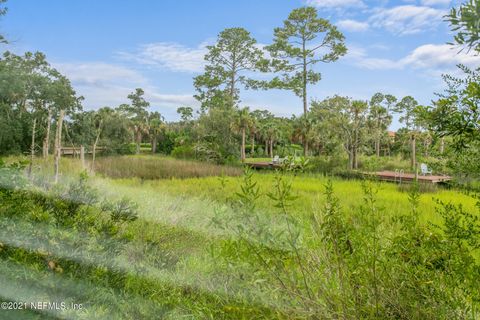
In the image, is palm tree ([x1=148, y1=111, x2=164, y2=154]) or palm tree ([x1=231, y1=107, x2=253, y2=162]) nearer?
palm tree ([x1=231, y1=107, x2=253, y2=162])

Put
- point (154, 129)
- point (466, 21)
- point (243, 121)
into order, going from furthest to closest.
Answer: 1. point (154, 129)
2. point (243, 121)
3. point (466, 21)

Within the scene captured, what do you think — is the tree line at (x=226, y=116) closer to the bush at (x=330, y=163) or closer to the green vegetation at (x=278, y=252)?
the bush at (x=330, y=163)

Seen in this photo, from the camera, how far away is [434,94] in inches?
48.6

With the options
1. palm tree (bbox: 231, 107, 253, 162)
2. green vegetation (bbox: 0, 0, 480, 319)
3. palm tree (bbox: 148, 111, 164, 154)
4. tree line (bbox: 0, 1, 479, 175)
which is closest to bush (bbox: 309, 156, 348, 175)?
tree line (bbox: 0, 1, 479, 175)

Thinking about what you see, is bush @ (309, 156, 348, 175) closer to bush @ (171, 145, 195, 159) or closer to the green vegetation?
bush @ (171, 145, 195, 159)

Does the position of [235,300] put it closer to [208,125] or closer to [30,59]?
[208,125]

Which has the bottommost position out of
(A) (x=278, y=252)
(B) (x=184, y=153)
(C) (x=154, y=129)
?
(A) (x=278, y=252)

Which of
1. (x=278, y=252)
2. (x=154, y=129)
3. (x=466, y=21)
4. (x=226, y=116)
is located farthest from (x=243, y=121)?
(x=466, y=21)

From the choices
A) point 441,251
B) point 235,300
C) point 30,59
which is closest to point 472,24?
point 441,251

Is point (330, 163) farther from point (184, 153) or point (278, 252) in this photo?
point (278, 252)

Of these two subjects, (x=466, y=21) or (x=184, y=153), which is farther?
(x=184, y=153)

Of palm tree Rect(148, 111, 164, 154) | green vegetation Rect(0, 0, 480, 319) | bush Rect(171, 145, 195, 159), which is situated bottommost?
green vegetation Rect(0, 0, 480, 319)

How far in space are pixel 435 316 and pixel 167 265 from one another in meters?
2.33

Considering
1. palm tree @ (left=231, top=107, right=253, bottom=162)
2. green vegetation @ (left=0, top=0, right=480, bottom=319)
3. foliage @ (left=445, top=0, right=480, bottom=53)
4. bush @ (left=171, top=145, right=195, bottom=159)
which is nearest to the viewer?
foliage @ (left=445, top=0, right=480, bottom=53)
